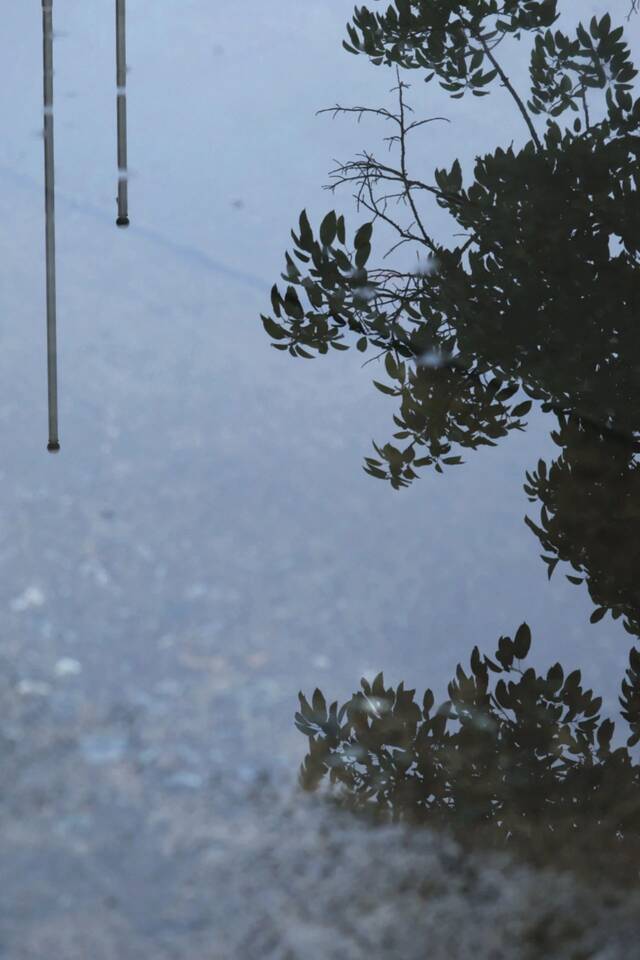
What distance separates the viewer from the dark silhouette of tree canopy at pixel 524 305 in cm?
190

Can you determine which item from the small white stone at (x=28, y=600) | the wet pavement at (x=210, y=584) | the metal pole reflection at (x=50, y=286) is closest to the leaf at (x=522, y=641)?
the wet pavement at (x=210, y=584)

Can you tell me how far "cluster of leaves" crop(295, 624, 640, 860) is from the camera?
1307mm

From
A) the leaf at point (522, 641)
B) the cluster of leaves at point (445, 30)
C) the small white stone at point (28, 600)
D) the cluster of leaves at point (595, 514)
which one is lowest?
the leaf at point (522, 641)

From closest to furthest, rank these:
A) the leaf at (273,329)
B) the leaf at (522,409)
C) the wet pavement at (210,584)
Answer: the wet pavement at (210,584), the leaf at (522,409), the leaf at (273,329)

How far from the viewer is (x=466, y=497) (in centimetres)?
191

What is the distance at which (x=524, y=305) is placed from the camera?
2.08 m

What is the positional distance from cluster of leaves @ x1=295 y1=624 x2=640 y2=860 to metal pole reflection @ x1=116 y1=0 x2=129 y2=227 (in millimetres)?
1555

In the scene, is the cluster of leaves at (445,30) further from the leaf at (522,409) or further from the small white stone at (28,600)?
the small white stone at (28,600)

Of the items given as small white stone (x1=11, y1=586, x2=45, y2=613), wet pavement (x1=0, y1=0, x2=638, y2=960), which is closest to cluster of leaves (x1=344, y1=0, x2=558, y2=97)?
wet pavement (x1=0, y1=0, x2=638, y2=960)

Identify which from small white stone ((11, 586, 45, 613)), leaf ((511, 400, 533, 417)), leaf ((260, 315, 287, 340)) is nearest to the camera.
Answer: small white stone ((11, 586, 45, 613))

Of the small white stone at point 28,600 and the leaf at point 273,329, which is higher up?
the leaf at point 273,329

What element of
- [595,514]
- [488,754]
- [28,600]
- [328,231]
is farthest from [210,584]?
[328,231]

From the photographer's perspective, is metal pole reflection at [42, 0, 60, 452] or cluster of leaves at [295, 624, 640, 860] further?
metal pole reflection at [42, 0, 60, 452]

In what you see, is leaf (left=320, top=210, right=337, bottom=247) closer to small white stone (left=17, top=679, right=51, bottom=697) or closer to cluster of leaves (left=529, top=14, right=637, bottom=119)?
cluster of leaves (left=529, top=14, right=637, bottom=119)
